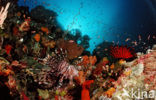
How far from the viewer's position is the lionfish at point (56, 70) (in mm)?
3446

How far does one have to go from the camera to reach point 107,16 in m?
14.6

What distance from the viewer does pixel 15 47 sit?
467 cm

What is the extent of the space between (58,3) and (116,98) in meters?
13.3

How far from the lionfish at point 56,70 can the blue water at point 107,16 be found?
29.8 feet

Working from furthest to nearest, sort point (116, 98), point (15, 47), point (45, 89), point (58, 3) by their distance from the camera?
point (58, 3)
point (15, 47)
point (45, 89)
point (116, 98)

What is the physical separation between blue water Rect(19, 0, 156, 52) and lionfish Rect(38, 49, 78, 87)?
910 centimetres

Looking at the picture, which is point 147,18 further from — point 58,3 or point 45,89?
point 45,89

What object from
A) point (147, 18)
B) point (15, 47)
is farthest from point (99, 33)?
point (15, 47)

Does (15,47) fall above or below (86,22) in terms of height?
below

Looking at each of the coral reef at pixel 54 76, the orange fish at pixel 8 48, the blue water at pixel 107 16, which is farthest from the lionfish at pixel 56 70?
the blue water at pixel 107 16

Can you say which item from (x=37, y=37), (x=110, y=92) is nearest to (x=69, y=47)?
(x=37, y=37)

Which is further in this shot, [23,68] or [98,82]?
[98,82]

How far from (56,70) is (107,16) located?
12.5m

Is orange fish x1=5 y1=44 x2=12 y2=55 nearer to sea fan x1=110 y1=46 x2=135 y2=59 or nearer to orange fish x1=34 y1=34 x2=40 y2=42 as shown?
orange fish x1=34 y1=34 x2=40 y2=42
